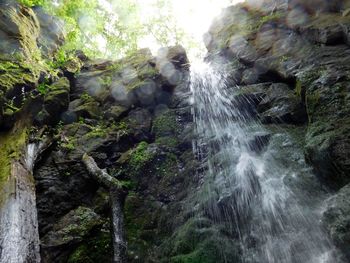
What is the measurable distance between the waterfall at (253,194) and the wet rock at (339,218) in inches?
7.9

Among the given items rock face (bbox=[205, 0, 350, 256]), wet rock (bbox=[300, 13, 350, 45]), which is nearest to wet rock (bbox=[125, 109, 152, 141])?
rock face (bbox=[205, 0, 350, 256])

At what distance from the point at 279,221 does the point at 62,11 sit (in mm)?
13570

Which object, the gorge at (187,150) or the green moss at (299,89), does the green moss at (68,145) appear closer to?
the gorge at (187,150)

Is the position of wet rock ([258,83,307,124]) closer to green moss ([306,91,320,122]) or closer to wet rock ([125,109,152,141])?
green moss ([306,91,320,122])

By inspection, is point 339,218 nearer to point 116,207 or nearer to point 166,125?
point 116,207

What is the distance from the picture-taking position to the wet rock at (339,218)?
4.01m

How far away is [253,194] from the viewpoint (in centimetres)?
587

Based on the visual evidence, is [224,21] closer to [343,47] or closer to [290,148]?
[343,47]

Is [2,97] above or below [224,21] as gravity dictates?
below

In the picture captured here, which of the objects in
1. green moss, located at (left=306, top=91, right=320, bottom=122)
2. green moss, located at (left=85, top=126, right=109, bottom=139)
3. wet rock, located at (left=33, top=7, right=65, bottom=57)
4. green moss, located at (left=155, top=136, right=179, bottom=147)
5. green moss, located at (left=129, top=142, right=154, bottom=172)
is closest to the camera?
green moss, located at (left=306, top=91, right=320, bottom=122)

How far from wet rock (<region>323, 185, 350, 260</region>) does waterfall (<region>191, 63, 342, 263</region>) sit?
20 cm

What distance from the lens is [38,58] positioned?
990cm

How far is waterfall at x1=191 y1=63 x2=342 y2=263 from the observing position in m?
4.66

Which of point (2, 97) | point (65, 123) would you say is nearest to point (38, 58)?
point (65, 123)
